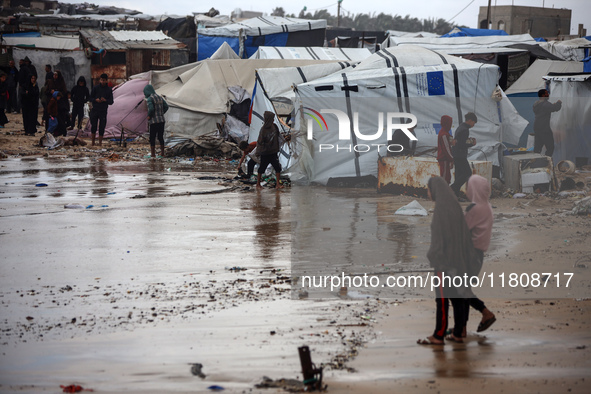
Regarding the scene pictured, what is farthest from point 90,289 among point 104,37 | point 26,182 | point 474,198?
point 104,37

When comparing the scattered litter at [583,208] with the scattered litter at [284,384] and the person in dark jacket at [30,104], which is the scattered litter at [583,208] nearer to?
the scattered litter at [284,384]

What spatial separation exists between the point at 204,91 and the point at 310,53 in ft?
13.9

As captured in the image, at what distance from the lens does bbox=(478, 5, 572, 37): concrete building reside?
40.2 m

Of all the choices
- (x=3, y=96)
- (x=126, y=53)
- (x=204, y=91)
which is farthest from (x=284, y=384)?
(x=126, y=53)

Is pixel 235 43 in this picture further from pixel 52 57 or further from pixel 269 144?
pixel 269 144

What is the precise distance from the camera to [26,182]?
1216 cm

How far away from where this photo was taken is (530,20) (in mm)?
40219

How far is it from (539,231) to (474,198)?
4.12 metres

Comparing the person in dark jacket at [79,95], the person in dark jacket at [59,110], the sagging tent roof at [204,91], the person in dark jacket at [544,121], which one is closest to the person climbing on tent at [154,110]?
the sagging tent roof at [204,91]

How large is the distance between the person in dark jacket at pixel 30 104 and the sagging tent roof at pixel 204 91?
3.38 metres

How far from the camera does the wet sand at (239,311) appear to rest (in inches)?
167

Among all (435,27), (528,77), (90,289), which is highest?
(435,27)

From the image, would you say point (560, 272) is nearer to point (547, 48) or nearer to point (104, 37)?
point (547, 48)

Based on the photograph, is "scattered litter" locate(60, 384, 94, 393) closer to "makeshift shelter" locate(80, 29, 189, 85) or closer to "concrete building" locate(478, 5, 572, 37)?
"makeshift shelter" locate(80, 29, 189, 85)
